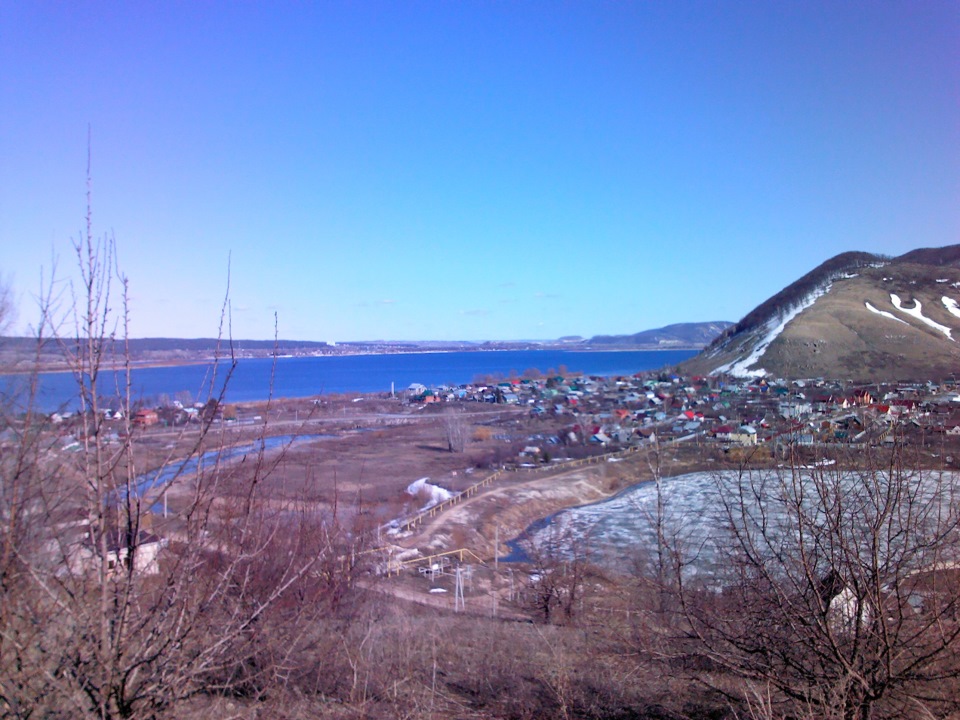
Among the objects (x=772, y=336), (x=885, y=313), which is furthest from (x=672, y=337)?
(x=885, y=313)

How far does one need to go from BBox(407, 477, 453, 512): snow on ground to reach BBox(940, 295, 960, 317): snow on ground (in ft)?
40.3

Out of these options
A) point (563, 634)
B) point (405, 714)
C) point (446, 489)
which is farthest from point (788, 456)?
point (446, 489)

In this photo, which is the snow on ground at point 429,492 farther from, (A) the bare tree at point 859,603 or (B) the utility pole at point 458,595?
(A) the bare tree at point 859,603

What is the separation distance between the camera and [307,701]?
3.50 meters

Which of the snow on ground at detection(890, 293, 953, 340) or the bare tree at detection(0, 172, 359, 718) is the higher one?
the snow on ground at detection(890, 293, 953, 340)

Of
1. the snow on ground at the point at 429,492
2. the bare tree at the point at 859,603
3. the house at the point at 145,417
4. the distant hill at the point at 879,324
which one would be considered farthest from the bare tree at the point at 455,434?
the house at the point at 145,417

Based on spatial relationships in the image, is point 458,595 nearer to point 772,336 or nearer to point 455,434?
point 772,336

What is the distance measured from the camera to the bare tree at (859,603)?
2.46 meters

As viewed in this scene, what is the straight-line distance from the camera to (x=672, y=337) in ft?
254

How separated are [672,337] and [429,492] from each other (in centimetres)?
6501

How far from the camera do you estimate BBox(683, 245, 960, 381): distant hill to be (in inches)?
266

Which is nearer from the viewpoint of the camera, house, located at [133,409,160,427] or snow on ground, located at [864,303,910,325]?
house, located at [133,409,160,427]

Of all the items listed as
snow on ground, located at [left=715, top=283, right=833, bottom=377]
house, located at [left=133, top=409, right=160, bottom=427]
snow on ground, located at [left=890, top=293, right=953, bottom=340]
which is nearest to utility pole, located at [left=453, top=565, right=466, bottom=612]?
snow on ground, located at [left=890, top=293, right=953, bottom=340]

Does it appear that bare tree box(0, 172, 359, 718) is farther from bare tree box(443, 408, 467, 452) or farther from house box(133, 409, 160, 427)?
bare tree box(443, 408, 467, 452)
